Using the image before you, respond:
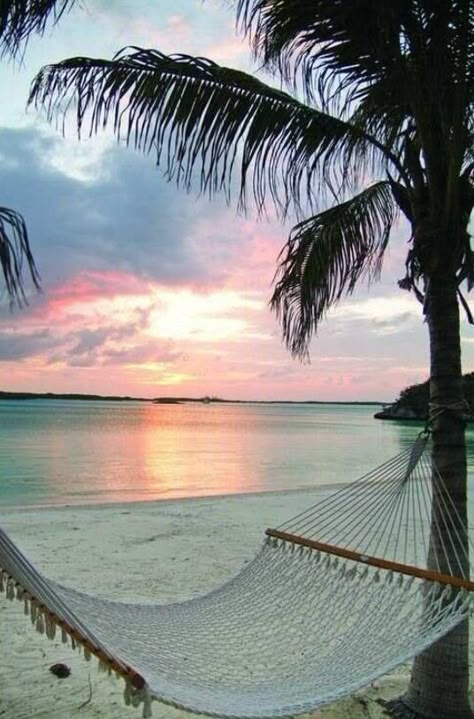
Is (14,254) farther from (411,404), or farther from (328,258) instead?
(411,404)

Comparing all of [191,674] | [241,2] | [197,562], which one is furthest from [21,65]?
[197,562]

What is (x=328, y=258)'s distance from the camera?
2715 millimetres

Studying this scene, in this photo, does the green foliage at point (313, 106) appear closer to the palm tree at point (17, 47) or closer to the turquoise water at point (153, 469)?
the palm tree at point (17, 47)

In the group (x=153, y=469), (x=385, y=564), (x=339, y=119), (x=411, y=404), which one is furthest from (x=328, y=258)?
(x=411, y=404)

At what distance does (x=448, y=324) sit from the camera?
6.67 ft

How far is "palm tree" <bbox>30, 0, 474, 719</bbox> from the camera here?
75.4 inches

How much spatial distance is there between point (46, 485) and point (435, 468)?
1189 centimetres

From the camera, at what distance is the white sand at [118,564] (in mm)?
2109

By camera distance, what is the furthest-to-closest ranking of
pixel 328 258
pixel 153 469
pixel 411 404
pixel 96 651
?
pixel 411 404 → pixel 153 469 → pixel 328 258 → pixel 96 651

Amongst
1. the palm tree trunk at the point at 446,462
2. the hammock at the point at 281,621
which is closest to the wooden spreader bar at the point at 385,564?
the hammock at the point at 281,621

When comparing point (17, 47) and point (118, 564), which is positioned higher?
point (17, 47)

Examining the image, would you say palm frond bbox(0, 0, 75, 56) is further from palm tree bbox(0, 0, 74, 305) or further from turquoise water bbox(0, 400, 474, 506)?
turquoise water bbox(0, 400, 474, 506)

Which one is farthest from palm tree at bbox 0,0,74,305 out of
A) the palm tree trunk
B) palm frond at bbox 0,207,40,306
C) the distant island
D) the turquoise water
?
the distant island

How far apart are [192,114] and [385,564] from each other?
61.2 inches
